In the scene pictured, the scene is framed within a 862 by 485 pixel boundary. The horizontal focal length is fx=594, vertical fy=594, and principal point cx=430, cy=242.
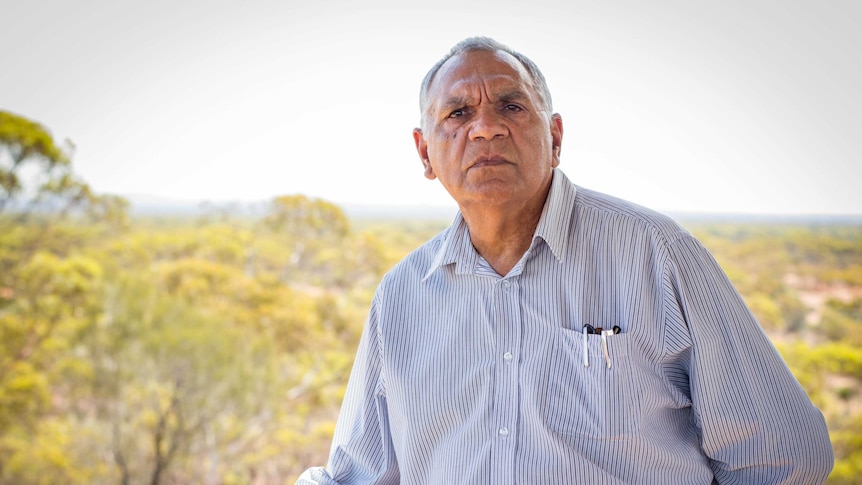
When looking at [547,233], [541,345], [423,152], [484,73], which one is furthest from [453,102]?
[541,345]

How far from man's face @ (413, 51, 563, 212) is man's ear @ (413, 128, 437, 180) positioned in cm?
9

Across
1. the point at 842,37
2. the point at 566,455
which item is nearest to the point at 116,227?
the point at 566,455

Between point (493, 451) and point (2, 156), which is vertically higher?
point (2, 156)

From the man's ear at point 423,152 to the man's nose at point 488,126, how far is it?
0.61 ft

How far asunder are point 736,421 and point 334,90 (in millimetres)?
6445

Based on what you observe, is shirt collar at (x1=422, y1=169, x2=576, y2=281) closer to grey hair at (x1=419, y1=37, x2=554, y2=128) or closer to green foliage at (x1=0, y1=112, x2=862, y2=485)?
grey hair at (x1=419, y1=37, x2=554, y2=128)

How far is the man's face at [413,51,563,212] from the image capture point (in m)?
1.07

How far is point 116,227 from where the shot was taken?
6.71 metres

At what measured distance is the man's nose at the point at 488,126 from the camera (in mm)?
1068

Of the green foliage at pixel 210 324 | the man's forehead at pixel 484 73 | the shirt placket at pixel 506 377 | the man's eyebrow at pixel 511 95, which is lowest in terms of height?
the green foliage at pixel 210 324

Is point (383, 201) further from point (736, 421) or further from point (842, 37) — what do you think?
point (736, 421)

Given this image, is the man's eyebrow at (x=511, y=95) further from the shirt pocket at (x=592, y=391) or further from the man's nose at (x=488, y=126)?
the shirt pocket at (x=592, y=391)

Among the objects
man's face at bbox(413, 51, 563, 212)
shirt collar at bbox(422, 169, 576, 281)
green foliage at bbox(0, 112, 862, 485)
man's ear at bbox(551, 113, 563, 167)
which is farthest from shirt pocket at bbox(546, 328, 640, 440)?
green foliage at bbox(0, 112, 862, 485)

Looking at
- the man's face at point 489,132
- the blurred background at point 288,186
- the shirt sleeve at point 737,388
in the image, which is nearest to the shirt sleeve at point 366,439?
the man's face at point 489,132
